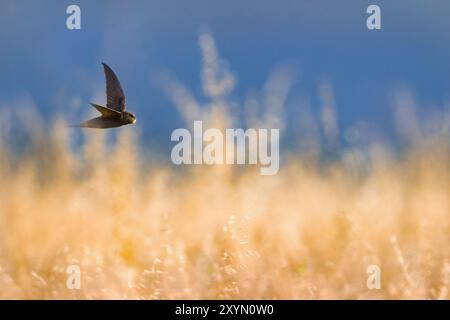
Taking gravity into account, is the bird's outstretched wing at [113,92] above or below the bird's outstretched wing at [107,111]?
above

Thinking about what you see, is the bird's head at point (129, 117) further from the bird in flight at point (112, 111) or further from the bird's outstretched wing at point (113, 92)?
the bird's outstretched wing at point (113, 92)

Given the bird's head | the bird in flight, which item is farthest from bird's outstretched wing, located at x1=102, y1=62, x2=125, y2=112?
the bird's head

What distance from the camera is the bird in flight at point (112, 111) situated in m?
5.99

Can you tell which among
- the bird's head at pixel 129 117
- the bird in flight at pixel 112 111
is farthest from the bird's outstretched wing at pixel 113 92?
the bird's head at pixel 129 117

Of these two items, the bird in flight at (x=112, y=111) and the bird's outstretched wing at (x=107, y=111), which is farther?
the bird in flight at (x=112, y=111)

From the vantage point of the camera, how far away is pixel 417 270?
5574 mm

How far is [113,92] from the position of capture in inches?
241

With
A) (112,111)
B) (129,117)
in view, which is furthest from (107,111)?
(129,117)

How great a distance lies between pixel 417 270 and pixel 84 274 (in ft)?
8.77

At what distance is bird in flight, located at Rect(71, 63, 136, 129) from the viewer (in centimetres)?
599

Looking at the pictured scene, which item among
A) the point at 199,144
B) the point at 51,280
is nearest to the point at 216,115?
the point at 199,144

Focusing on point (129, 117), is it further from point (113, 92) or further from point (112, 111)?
point (113, 92)

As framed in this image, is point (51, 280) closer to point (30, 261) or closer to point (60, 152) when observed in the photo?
point (30, 261)
